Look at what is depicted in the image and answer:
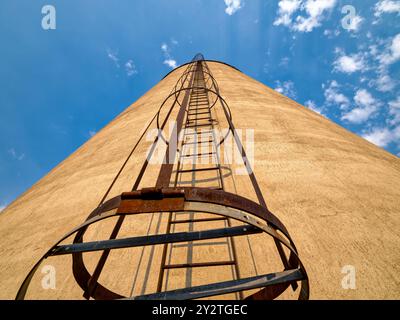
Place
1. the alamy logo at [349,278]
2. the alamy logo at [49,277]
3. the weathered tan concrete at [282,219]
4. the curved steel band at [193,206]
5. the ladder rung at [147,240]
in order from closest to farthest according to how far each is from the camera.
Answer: the curved steel band at [193,206] → the ladder rung at [147,240] → the alamy logo at [349,278] → the weathered tan concrete at [282,219] → the alamy logo at [49,277]

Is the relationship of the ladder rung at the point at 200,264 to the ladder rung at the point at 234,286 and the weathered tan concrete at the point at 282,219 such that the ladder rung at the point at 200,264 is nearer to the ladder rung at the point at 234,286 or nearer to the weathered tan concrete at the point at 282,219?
the weathered tan concrete at the point at 282,219

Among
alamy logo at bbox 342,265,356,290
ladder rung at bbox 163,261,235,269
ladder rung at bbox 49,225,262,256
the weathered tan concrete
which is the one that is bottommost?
alamy logo at bbox 342,265,356,290

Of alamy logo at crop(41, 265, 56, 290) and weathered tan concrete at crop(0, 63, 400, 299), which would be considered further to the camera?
alamy logo at crop(41, 265, 56, 290)

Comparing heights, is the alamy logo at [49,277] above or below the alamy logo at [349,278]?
above

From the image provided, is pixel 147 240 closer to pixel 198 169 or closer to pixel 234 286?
pixel 234 286

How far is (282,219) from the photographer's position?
1616 mm

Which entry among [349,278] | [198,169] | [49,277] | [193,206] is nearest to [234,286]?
[193,206]

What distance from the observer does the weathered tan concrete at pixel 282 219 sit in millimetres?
1321

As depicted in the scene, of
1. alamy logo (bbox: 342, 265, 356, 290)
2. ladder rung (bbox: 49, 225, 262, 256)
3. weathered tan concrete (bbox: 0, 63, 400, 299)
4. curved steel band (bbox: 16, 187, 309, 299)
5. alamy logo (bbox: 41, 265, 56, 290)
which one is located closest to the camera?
curved steel band (bbox: 16, 187, 309, 299)

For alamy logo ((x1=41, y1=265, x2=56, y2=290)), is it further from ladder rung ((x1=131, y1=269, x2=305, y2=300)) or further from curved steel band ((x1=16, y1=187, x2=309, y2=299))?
ladder rung ((x1=131, y1=269, x2=305, y2=300))

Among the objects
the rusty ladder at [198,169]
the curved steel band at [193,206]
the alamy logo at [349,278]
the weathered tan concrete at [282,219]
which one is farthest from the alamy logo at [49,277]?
the alamy logo at [349,278]

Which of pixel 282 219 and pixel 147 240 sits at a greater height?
pixel 282 219

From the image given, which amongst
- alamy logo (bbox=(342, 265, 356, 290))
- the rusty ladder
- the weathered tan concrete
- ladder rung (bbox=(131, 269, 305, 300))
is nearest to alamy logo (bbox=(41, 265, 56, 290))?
the weathered tan concrete

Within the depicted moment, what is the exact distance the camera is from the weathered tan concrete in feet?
4.33
